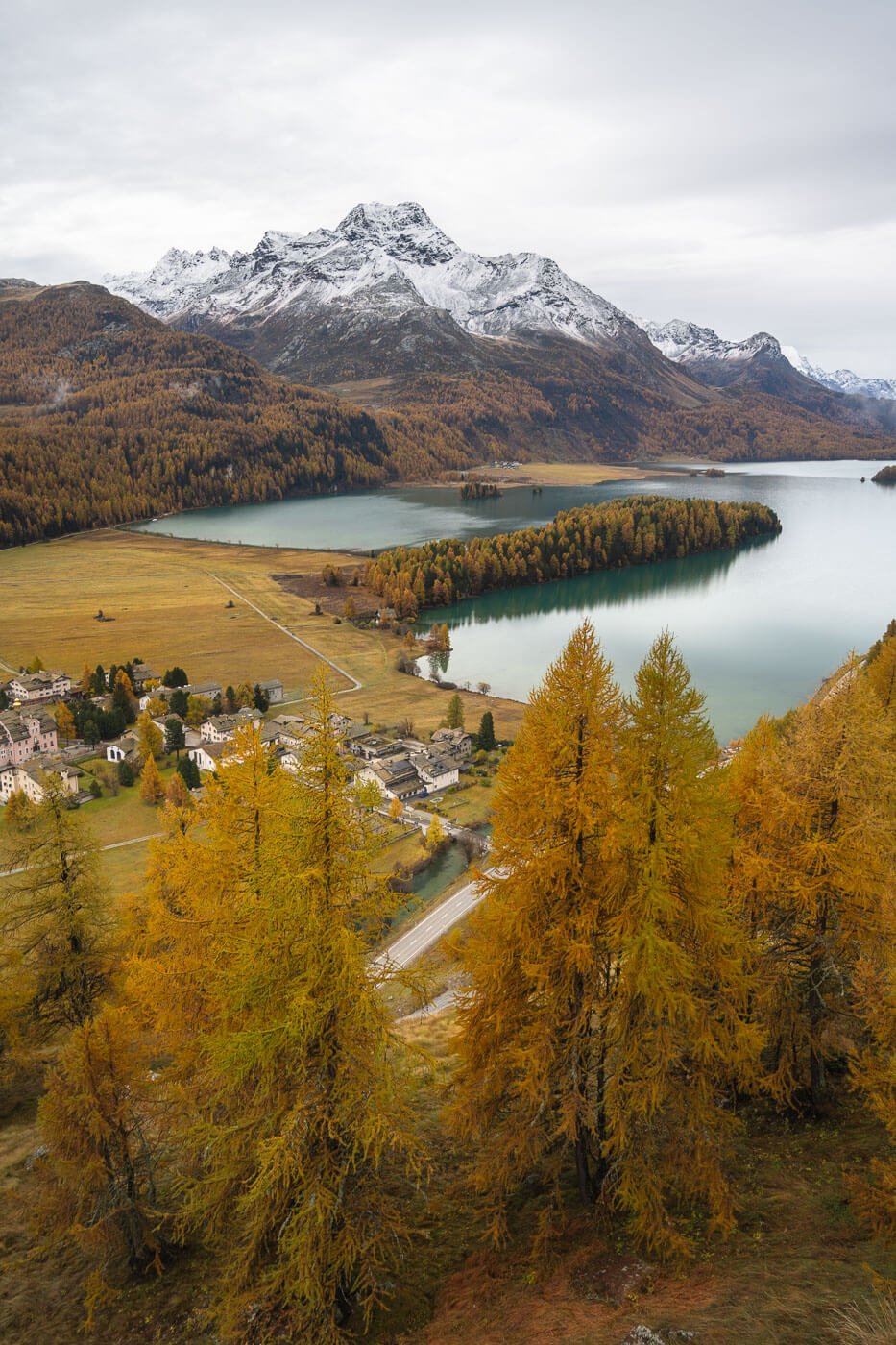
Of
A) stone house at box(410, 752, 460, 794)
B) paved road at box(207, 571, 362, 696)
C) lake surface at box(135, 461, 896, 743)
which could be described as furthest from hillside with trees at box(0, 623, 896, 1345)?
lake surface at box(135, 461, 896, 743)

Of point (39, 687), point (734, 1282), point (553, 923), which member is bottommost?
point (39, 687)

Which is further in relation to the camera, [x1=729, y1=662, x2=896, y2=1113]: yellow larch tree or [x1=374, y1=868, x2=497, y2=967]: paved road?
[x1=374, y1=868, x2=497, y2=967]: paved road

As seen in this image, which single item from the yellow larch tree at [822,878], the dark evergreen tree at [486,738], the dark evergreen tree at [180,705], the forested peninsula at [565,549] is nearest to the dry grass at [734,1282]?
the yellow larch tree at [822,878]

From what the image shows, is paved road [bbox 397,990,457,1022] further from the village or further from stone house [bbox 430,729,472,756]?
stone house [bbox 430,729,472,756]

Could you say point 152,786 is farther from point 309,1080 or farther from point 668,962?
point 668,962

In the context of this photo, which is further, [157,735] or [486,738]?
[486,738]

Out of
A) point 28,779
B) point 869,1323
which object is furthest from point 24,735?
point 869,1323
